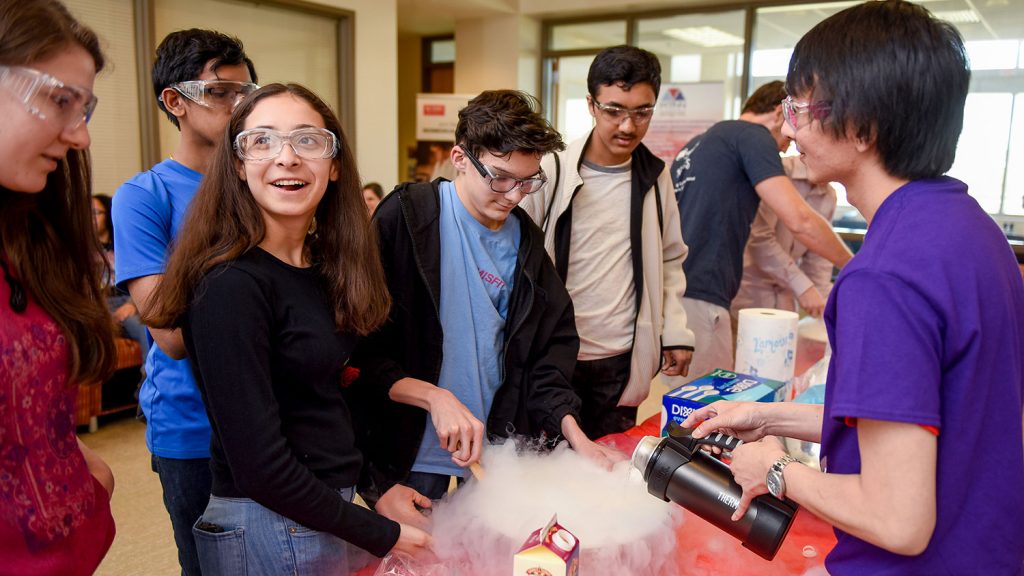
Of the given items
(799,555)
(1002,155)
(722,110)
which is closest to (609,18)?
(722,110)

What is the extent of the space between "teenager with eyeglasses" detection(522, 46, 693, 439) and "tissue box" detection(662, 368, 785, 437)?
0.40m

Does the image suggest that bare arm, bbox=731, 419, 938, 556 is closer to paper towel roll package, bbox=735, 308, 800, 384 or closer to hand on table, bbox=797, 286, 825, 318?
paper towel roll package, bbox=735, 308, 800, 384

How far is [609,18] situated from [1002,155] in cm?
392

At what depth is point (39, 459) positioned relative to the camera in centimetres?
94

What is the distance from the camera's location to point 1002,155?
6.15m

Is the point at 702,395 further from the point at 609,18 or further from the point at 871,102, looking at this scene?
the point at 609,18

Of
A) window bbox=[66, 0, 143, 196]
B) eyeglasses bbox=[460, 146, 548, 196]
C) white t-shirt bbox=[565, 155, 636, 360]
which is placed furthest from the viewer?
window bbox=[66, 0, 143, 196]

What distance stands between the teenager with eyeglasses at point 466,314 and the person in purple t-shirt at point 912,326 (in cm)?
70

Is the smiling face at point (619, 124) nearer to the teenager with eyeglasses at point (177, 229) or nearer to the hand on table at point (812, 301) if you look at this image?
the teenager with eyeglasses at point (177, 229)

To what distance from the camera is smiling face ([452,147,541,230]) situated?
5.17 feet

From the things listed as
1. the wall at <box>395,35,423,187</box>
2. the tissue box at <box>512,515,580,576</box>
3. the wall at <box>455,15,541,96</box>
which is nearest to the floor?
the tissue box at <box>512,515,580,576</box>

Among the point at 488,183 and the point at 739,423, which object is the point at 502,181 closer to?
the point at 488,183

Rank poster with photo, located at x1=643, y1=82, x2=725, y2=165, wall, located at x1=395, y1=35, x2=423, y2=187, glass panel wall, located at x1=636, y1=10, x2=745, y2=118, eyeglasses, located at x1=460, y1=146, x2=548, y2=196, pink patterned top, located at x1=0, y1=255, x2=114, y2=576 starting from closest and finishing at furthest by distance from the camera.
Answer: pink patterned top, located at x1=0, y1=255, x2=114, y2=576
eyeglasses, located at x1=460, y1=146, x2=548, y2=196
poster with photo, located at x1=643, y1=82, x2=725, y2=165
glass panel wall, located at x1=636, y1=10, x2=745, y2=118
wall, located at x1=395, y1=35, x2=423, y2=187

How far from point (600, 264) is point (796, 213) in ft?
2.87
